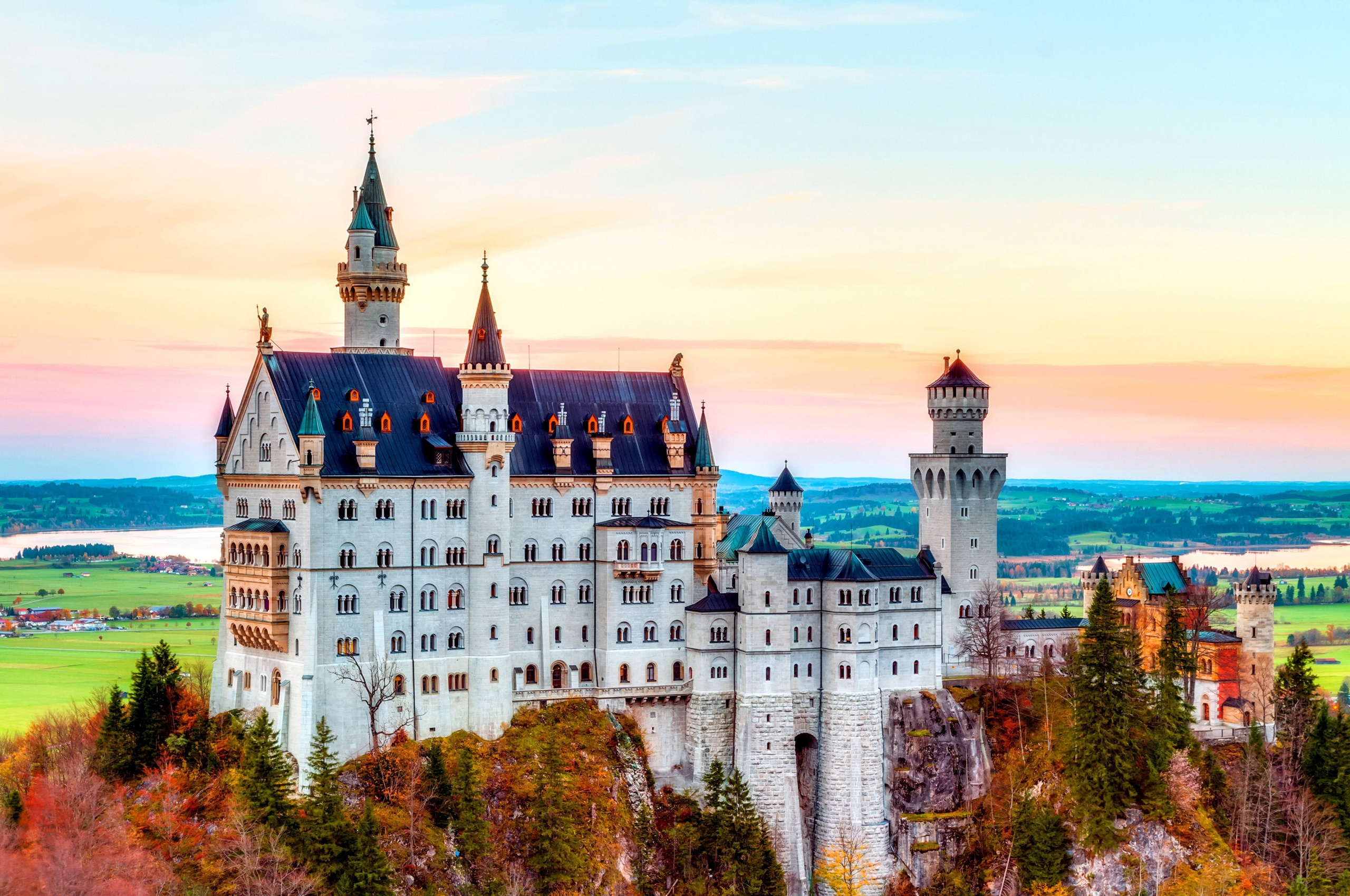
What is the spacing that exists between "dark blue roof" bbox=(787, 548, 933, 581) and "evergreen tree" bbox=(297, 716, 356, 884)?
31588mm

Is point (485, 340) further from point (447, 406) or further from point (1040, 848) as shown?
point (1040, 848)

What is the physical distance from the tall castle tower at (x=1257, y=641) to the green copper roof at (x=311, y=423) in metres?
65.1

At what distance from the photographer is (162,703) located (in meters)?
101

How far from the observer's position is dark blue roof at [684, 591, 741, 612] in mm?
104688

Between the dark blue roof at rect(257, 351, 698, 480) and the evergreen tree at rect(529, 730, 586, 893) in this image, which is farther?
the dark blue roof at rect(257, 351, 698, 480)

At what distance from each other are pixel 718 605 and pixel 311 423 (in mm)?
27957

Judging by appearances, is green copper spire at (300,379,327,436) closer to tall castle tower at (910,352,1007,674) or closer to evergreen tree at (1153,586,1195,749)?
tall castle tower at (910,352,1007,674)

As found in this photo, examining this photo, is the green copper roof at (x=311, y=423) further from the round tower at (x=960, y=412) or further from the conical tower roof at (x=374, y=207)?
the round tower at (x=960, y=412)

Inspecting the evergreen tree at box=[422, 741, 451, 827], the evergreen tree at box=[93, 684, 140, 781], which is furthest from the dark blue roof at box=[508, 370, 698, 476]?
the evergreen tree at box=[93, 684, 140, 781]

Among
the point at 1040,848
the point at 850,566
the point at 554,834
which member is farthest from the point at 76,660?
the point at 1040,848

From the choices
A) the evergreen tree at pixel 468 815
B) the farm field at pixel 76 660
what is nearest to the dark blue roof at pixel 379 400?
the evergreen tree at pixel 468 815

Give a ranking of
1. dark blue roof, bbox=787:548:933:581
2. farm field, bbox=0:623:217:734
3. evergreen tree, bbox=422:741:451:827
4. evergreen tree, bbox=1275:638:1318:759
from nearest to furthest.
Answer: evergreen tree, bbox=422:741:451:827 → dark blue roof, bbox=787:548:933:581 → evergreen tree, bbox=1275:638:1318:759 → farm field, bbox=0:623:217:734

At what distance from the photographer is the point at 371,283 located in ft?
357

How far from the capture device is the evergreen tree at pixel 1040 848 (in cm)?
10250
